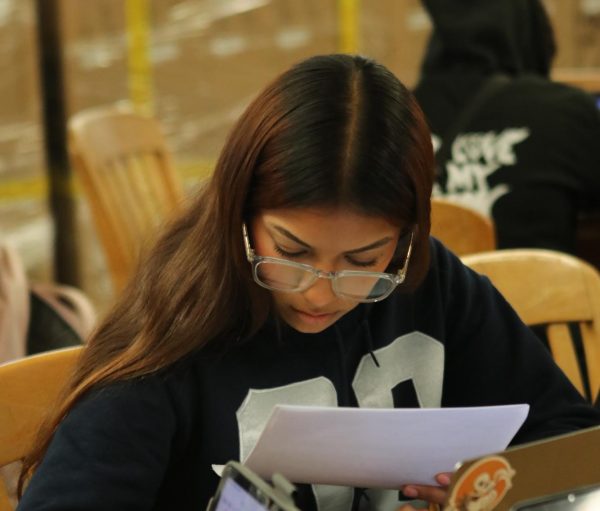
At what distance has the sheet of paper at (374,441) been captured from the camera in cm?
113

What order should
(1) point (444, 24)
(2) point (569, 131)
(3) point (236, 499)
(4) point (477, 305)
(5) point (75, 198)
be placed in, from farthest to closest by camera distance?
(5) point (75, 198) < (1) point (444, 24) < (2) point (569, 131) < (4) point (477, 305) < (3) point (236, 499)

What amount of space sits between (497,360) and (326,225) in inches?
16.2

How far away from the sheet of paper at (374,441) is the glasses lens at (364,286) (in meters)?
0.18

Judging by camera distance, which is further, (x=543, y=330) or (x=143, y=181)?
(x=143, y=181)

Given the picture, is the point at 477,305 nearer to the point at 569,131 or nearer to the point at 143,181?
the point at 569,131

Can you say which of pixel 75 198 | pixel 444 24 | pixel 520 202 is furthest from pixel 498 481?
pixel 75 198

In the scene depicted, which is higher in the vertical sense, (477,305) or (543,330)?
(477,305)

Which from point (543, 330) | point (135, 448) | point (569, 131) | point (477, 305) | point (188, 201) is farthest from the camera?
point (569, 131)

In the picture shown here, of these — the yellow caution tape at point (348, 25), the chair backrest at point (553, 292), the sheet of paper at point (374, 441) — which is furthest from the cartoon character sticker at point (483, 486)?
the yellow caution tape at point (348, 25)

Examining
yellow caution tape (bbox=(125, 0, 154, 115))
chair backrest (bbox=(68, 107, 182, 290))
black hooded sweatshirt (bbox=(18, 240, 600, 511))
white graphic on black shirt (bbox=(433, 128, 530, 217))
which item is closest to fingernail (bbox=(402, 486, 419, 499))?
black hooded sweatshirt (bbox=(18, 240, 600, 511))

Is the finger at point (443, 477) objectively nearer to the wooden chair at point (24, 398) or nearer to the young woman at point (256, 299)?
the young woman at point (256, 299)

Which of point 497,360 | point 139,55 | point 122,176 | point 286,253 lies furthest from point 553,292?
point 139,55

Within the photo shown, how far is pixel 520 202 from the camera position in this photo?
2686mm

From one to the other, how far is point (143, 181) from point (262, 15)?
1.33 metres
